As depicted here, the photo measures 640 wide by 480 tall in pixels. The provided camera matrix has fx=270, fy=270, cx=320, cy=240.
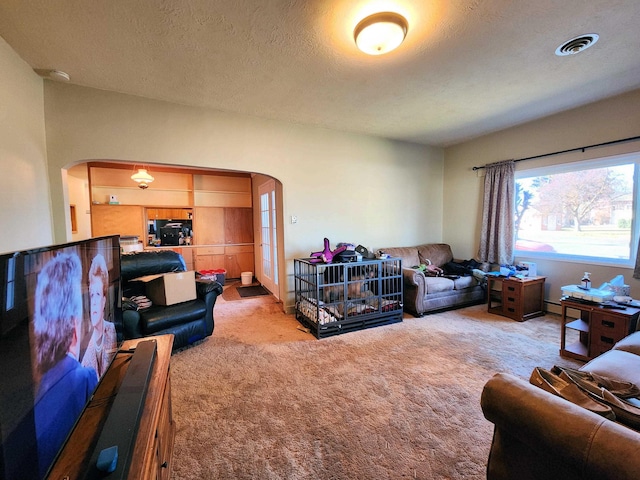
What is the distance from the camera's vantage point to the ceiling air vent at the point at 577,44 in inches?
79.8

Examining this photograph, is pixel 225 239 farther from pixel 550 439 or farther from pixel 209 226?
pixel 550 439

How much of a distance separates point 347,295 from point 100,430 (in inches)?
102

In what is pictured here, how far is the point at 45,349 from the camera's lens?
2.52 feet

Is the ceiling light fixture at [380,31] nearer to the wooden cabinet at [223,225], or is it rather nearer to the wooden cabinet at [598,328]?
the wooden cabinet at [598,328]

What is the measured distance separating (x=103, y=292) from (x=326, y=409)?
1.56 meters

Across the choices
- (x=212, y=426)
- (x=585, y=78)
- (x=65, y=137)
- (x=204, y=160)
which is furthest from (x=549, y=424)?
(x=65, y=137)

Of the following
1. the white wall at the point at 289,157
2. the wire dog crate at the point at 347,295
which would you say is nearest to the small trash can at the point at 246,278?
the white wall at the point at 289,157

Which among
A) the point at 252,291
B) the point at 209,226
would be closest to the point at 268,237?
the point at 252,291

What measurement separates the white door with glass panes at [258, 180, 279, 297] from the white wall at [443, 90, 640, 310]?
3260 millimetres

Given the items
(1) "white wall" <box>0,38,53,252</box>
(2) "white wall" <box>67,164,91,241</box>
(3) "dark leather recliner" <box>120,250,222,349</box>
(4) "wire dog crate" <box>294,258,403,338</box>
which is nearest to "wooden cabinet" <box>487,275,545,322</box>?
(4) "wire dog crate" <box>294,258,403,338</box>

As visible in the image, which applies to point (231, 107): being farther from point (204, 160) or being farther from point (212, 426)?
point (212, 426)

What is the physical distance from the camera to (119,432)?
93 cm

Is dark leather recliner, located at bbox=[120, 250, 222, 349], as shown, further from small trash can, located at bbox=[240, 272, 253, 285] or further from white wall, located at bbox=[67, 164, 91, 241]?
white wall, located at bbox=[67, 164, 91, 241]

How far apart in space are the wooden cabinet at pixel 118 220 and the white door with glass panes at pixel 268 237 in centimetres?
256
